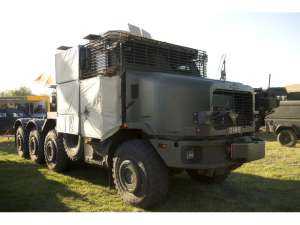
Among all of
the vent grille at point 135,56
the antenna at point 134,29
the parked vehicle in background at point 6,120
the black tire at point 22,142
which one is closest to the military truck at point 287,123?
the vent grille at point 135,56

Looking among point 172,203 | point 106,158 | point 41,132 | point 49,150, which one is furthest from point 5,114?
point 172,203

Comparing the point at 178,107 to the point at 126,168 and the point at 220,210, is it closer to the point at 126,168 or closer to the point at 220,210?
the point at 126,168

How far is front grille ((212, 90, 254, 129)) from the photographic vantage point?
555cm

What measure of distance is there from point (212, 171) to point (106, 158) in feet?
6.28

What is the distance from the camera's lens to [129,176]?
229 inches

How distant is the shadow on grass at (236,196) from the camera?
18.9ft

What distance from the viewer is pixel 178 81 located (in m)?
5.55

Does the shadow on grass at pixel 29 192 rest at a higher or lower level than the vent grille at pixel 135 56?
lower

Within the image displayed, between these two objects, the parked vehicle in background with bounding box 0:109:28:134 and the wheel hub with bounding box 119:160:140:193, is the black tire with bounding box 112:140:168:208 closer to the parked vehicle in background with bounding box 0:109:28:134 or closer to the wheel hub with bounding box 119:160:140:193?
the wheel hub with bounding box 119:160:140:193

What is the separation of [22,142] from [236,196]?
7087 mm

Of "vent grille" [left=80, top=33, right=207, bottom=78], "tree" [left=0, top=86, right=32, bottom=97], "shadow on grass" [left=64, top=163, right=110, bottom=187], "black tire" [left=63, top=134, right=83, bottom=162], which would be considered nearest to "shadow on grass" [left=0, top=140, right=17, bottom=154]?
"shadow on grass" [left=64, top=163, right=110, bottom=187]

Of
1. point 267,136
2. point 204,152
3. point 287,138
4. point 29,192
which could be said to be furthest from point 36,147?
point 267,136

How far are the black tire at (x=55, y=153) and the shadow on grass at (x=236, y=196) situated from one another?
8.62ft

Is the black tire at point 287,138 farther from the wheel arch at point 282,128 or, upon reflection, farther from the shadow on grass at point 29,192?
the shadow on grass at point 29,192
